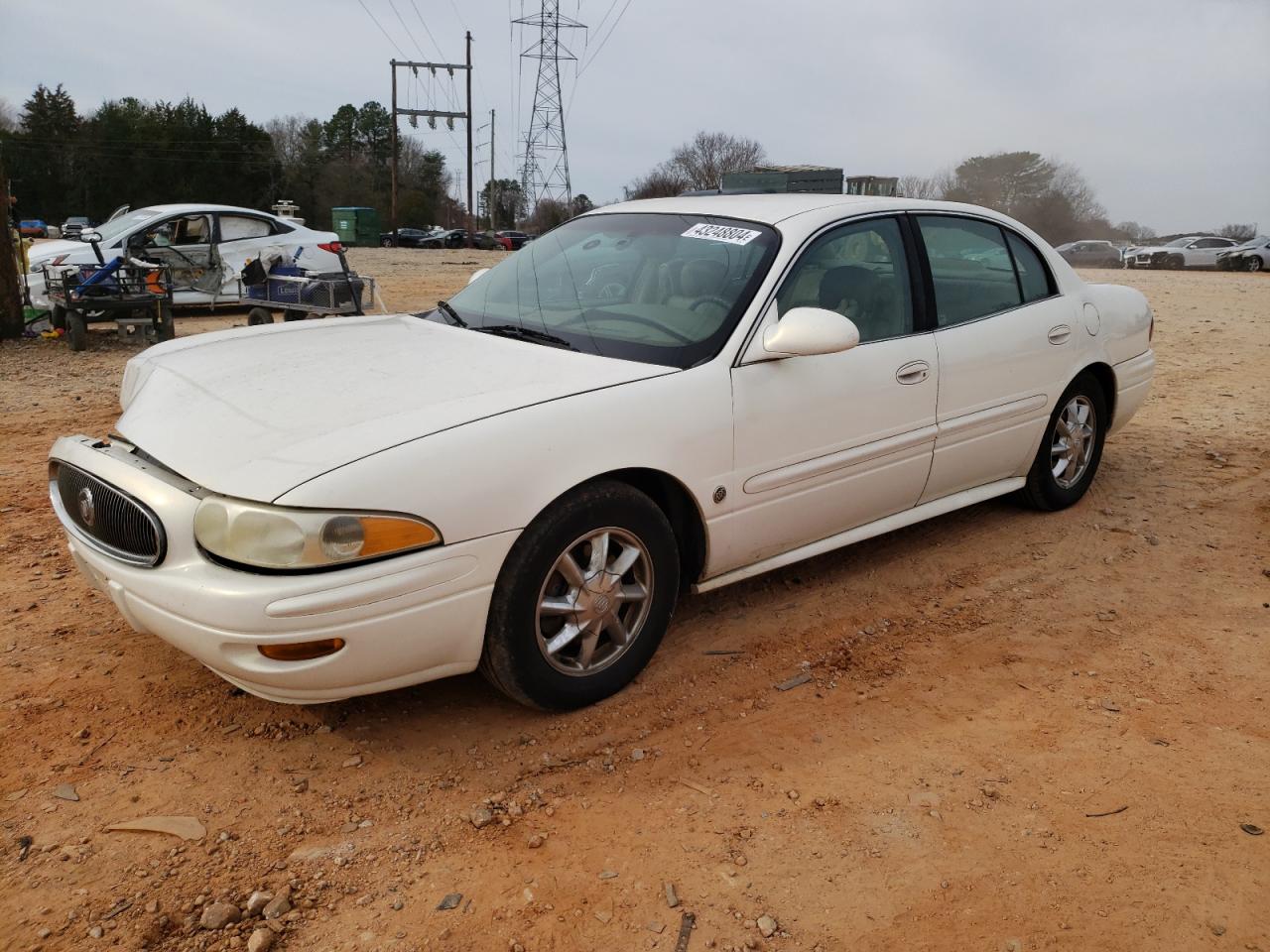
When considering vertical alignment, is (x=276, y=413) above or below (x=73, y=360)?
above

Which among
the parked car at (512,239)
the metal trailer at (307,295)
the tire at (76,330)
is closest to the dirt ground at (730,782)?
the metal trailer at (307,295)

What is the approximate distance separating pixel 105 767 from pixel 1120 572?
13.0ft

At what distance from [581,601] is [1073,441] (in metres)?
3.11

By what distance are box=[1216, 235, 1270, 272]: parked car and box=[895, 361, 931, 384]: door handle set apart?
32.4 metres

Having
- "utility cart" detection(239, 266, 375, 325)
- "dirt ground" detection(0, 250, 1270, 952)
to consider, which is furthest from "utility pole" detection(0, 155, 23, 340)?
"dirt ground" detection(0, 250, 1270, 952)

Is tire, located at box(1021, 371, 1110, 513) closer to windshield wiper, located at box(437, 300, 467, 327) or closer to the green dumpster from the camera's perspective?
windshield wiper, located at box(437, 300, 467, 327)

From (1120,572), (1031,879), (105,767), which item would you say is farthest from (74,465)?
(1120,572)

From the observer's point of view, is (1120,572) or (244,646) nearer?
(244,646)

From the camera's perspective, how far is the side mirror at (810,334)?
3.21m

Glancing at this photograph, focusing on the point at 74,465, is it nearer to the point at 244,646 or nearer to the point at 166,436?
the point at 166,436

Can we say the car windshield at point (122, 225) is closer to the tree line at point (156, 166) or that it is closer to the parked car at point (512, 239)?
the parked car at point (512, 239)

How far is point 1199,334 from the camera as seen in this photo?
11.7 meters

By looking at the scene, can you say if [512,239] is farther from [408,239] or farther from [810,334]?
[810,334]

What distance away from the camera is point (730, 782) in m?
2.72
